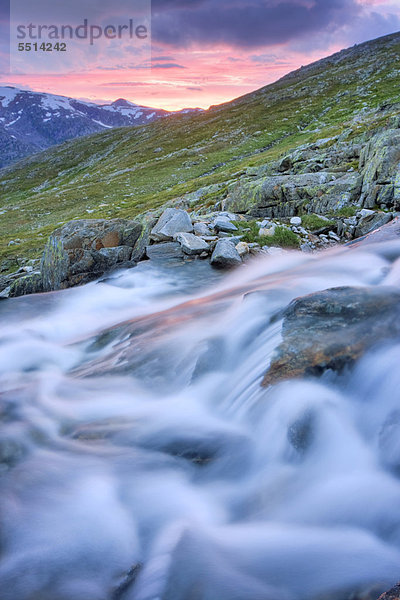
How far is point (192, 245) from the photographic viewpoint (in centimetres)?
1259

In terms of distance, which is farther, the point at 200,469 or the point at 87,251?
the point at 87,251

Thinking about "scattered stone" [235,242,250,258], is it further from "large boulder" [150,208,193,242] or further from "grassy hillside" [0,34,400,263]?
"grassy hillside" [0,34,400,263]

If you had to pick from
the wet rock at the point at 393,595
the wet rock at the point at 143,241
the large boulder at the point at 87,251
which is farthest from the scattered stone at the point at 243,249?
the wet rock at the point at 393,595

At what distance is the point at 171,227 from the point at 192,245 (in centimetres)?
127

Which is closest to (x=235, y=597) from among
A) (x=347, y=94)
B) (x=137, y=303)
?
(x=137, y=303)

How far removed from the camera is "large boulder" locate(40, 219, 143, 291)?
42.8 feet

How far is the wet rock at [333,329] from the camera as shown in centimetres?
534

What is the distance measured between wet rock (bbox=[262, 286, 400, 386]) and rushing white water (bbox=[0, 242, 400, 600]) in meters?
0.21

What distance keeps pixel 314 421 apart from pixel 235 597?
7.70 ft

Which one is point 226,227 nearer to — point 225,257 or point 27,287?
point 225,257

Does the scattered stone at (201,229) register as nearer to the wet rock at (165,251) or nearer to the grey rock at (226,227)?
the grey rock at (226,227)

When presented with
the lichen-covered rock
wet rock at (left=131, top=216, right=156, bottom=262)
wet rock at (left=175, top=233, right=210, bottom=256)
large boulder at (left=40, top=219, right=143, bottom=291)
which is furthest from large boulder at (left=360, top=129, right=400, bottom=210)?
the lichen-covered rock

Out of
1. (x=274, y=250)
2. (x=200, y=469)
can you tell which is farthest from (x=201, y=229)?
(x=200, y=469)

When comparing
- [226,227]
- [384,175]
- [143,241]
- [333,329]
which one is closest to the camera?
[333,329]
